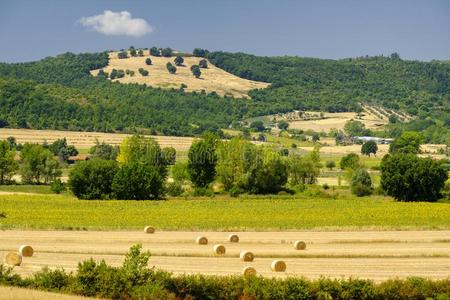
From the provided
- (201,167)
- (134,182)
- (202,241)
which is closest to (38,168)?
(201,167)

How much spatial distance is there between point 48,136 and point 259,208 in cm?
11092

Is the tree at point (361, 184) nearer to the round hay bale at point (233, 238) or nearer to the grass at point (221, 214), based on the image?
the grass at point (221, 214)

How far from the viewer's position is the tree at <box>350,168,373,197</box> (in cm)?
10825

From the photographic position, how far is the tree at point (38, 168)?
391ft

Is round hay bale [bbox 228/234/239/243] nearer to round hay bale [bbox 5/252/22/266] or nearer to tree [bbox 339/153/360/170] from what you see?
round hay bale [bbox 5/252/22/266]

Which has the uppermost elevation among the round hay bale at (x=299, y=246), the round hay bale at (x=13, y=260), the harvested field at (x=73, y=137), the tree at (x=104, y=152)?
the harvested field at (x=73, y=137)

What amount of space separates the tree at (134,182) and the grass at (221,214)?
6255 millimetres

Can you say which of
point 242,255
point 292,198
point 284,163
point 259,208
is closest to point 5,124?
point 284,163

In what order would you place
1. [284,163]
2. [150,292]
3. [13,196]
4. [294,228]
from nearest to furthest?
[150,292] < [294,228] < [13,196] < [284,163]

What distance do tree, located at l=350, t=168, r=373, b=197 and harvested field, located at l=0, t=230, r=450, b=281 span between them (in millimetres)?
46569

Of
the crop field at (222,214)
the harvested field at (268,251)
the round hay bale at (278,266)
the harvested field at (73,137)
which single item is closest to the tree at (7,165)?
the crop field at (222,214)

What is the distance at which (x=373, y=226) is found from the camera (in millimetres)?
64438

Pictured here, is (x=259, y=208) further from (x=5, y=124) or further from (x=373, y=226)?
(x=5, y=124)

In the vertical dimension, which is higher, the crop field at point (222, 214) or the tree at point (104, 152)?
the tree at point (104, 152)
